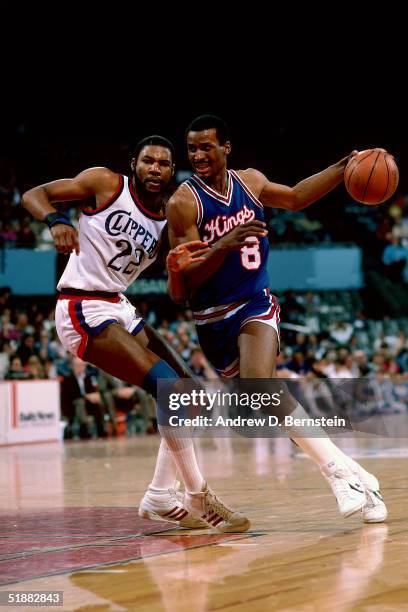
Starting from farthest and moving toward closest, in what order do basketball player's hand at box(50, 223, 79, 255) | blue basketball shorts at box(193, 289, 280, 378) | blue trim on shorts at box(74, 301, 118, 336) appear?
1. blue basketball shorts at box(193, 289, 280, 378)
2. blue trim on shorts at box(74, 301, 118, 336)
3. basketball player's hand at box(50, 223, 79, 255)

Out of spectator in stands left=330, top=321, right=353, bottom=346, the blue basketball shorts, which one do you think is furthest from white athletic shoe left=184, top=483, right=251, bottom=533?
spectator in stands left=330, top=321, right=353, bottom=346

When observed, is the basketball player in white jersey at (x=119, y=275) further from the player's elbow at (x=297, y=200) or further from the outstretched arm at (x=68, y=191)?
the player's elbow at (x=297, y=200)

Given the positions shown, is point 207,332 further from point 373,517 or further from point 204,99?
point 204,99

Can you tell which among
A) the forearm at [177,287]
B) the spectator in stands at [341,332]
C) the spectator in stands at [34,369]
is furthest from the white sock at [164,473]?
the spectator in stands at [341,332]

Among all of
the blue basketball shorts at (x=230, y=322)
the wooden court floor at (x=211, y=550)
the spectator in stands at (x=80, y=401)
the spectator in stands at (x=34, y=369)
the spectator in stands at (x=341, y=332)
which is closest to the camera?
the wooden court floor at (x=211, y=550)

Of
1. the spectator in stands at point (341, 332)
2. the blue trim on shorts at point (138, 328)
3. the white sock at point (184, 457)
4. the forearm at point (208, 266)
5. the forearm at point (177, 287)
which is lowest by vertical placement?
the white sock at point (184, 457)

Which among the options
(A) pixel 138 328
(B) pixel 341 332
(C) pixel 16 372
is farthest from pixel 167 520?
(B) pixel 341 332

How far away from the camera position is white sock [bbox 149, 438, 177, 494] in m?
5.27

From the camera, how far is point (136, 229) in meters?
5.35

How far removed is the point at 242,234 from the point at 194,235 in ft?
1.26

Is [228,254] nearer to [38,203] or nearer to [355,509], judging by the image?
[38,203]

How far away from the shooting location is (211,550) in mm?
4266

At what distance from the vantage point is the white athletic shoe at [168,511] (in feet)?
17.1

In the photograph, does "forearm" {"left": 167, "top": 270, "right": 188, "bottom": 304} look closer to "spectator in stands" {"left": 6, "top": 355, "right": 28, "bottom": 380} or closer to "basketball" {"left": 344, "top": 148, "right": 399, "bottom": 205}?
"basketball" {"left": 344, "top": 148, "right": 399, "bottom": 205}
